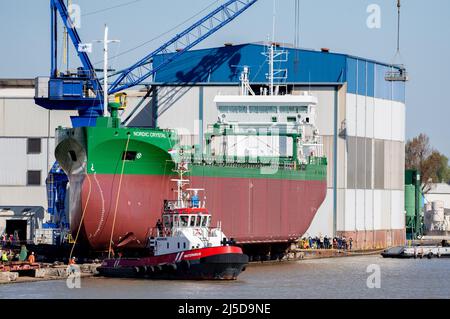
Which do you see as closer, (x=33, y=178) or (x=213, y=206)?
(x=213, y=206)

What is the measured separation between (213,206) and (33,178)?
21.9m

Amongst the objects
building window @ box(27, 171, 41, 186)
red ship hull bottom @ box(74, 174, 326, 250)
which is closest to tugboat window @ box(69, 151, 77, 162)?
red ship hull bottom @ box(74, 174, 326, 250)

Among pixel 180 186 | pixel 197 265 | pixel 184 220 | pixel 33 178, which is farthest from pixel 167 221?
pixel 33 178

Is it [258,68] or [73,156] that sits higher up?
[258,68]

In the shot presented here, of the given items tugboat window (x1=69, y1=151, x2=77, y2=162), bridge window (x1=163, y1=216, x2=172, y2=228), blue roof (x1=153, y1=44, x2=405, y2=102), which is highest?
blue roof (x1=153, y1=44, x2=405, y2=102)

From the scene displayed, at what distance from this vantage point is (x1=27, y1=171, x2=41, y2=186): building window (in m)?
85.5

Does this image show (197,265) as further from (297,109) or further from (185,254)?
(297,109)

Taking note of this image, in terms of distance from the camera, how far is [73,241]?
6206 centimetres

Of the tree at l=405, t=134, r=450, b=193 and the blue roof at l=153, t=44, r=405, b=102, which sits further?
the tree at l=405, t=134, r=450, b=193

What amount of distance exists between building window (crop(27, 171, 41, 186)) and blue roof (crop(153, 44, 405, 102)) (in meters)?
10.0

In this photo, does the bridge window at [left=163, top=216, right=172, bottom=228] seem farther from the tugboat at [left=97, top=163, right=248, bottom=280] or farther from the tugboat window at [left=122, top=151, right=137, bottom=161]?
the tugboat window at [left=122, top=151, right=137, bottom=161]

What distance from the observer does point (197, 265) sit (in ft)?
174
